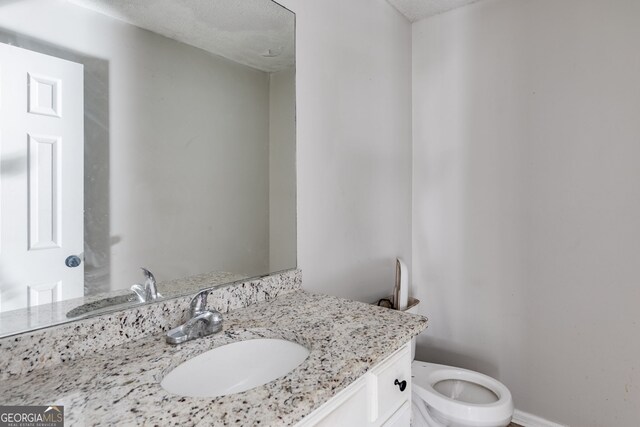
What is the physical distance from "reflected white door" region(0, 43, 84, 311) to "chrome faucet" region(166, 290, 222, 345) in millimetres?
253

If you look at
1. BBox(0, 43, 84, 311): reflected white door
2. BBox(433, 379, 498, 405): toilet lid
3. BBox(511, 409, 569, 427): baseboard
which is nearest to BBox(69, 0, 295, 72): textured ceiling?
BBox(0, 43, 84, 311): reflected white door

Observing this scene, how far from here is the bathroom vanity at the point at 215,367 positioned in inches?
23.8

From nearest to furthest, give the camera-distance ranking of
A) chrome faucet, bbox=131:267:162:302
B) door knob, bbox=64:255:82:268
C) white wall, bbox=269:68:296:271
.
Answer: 1. door knob, bbox=64:255:82:268
2. chrome faucet, bbox=131:267:162:302
3. white wall, bbox=269:68:296:271

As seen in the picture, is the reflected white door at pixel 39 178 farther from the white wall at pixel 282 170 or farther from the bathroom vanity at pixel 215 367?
the white wall at pixel 282 170

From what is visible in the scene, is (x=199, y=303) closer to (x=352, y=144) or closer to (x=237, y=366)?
(x=237, y=366)

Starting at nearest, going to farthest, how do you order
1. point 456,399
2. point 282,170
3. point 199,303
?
point 199,303 < point 282,170 < point 456,399

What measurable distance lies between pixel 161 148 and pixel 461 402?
148 centimetres

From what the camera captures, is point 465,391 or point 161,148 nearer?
point 161,148

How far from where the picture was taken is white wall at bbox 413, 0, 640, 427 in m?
1.61

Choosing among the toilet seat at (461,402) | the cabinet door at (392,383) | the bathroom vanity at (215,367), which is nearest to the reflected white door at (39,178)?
the bathroom vanity at (215,367)

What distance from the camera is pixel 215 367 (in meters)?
0.90

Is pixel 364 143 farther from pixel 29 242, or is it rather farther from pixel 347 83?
pixel 29 242

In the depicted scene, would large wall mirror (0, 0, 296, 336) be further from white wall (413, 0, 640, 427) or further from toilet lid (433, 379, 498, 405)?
white wall (413, 0, 640, 427)

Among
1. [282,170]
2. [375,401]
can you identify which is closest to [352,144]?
[282,170]
